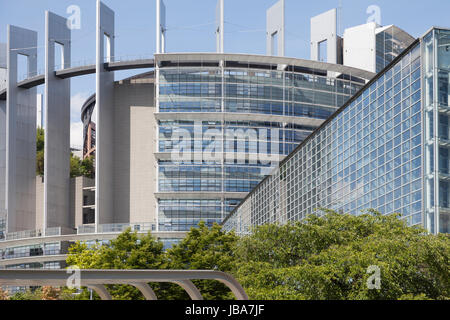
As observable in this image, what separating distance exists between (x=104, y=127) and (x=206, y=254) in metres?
67.8

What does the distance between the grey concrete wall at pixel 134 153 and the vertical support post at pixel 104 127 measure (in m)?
1.30

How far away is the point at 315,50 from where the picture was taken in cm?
11662

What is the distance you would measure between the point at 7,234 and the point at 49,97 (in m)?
23.7

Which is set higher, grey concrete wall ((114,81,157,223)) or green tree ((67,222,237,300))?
grey concrete wall ((114,81,157,223))

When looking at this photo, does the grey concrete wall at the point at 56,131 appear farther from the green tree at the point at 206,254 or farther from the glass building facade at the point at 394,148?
the glass building facade at the point at 394,148

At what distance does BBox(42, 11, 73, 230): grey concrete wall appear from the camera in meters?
113

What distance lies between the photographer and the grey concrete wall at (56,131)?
113 meters

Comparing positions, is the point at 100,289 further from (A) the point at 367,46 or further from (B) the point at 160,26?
(A) the point at 367,46

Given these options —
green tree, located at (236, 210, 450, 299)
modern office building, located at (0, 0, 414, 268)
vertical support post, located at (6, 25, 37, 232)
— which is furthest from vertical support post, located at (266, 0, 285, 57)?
green tree, located at (236, 210, 450, 299)

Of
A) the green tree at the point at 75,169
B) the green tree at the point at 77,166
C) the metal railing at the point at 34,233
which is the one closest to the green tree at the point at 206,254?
the metal railing at the point at 34,233

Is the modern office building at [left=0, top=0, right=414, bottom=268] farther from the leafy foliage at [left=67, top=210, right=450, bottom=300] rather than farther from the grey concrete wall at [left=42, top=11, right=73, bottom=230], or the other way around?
the leafy foliage at [left=67, top=210, right=450, bottom=300]

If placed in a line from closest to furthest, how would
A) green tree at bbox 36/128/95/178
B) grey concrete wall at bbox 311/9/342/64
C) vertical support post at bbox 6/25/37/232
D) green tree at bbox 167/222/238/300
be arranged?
green tree at bbox 167/222/238/300 → grey concrete wall at bbox 311/9/342/64 → vertical support post at bbox 6/25/37/232 → green tree at bbox 36/128/95/178

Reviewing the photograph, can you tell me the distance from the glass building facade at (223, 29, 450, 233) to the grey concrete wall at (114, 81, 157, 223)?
64319mm

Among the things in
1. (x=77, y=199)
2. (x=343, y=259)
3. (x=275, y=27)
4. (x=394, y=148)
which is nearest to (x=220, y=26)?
(x=275, y=27)
